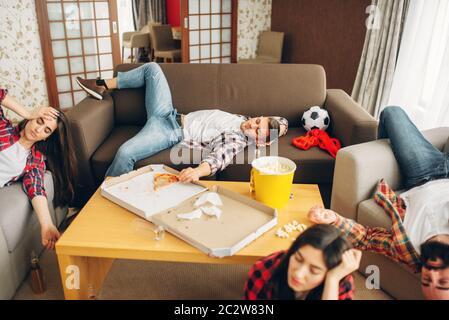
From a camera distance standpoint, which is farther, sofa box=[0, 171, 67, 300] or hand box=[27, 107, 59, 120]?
hand box=[27, 107, 59, 120]

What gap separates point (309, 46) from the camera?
4.50 meters

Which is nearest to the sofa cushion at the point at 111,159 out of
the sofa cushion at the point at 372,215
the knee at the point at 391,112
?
the sofa cushion at the point at 372,215

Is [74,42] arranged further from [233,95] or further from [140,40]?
[233,95]

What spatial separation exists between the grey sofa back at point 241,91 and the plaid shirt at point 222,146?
0.20 m

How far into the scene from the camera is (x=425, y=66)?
Result: 309 centimetres

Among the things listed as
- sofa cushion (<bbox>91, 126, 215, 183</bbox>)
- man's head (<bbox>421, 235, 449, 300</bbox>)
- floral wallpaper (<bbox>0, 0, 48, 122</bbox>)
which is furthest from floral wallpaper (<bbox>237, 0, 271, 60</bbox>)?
man's head (<bbox>421, 235, 449, 300</bbox>)

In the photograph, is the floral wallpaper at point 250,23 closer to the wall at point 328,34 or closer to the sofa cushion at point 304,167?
the wall at point 328,34

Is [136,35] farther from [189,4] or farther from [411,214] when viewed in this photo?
[411,214]

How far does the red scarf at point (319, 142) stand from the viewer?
86.8 inches

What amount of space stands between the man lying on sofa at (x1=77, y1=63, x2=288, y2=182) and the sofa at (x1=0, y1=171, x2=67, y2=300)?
50 centimetres

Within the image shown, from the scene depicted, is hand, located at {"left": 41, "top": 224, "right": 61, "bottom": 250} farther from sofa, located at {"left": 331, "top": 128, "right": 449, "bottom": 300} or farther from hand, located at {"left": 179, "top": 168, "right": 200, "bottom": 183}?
sofa, located at {"left": 331, "top": 128, "right": 449, "bottom": 300}

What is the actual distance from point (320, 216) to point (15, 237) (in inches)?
47.0

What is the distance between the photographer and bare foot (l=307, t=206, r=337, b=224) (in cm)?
146

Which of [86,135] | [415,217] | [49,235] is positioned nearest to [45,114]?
[86,135]
